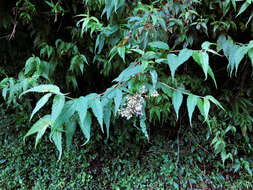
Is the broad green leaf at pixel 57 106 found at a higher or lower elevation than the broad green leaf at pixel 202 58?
lower

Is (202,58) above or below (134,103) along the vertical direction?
above

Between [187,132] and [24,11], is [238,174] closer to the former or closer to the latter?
[187,132]

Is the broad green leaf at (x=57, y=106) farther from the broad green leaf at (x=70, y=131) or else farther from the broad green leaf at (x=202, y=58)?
the broad green leaf at (x=202, y=58)

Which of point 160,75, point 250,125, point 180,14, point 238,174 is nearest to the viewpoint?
point 180,14

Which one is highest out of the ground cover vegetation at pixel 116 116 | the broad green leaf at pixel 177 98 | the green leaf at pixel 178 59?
the green leaf at pixel 178 59

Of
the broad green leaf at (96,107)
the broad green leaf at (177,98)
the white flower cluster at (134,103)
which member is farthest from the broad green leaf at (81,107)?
the broad green leaf at (177,98)

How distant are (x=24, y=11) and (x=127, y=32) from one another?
1170mm

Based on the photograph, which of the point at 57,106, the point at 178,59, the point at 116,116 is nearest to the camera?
the point at 57,106

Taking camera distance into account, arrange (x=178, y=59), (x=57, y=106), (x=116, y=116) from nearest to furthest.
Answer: (x=57, y=106)
(x=178, y=59)
(x=116, y=116)

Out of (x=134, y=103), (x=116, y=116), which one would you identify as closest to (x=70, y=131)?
(x=134, y=103)

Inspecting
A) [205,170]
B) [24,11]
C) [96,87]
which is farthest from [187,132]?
[24,11]

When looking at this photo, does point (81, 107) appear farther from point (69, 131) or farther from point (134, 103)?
point (134, 103)

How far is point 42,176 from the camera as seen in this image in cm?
216

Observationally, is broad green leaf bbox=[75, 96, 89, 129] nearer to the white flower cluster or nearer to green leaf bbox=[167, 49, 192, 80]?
the white flower cluster
